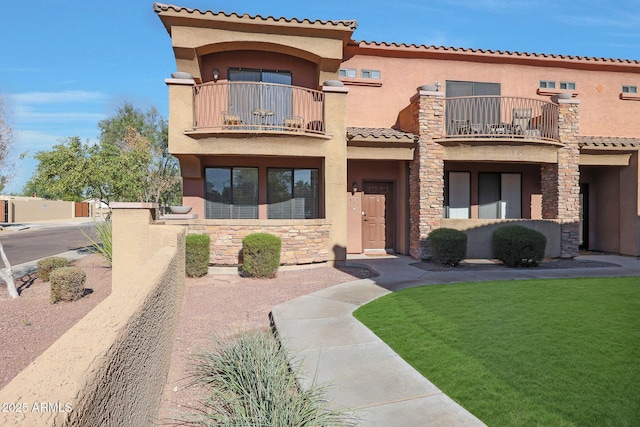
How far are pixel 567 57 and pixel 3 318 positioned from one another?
67.3 ft

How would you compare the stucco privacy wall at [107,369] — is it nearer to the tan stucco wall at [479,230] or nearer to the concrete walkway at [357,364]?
the concrete walkway at [357,364]

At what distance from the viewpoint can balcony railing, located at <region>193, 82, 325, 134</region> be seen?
11.8m

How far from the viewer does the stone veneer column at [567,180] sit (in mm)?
13375

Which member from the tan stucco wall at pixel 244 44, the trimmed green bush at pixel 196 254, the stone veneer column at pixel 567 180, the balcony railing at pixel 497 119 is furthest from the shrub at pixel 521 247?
the trimmed green bush at pixel 196 254

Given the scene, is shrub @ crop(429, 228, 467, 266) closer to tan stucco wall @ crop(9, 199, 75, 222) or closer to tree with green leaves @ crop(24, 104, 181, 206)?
tree with green leaves @ crop(24, 104, 181, 206)

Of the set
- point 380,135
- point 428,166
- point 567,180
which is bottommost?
point 567,180

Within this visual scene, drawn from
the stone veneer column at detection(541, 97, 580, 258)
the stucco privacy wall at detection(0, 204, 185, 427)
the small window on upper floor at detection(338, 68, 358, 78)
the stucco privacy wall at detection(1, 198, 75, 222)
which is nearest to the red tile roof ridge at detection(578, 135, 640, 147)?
the stone veneer column at detection(541, 97, 580, 258)

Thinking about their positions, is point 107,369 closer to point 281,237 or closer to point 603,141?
point 281,237

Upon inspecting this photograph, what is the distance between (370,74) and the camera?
1450cm

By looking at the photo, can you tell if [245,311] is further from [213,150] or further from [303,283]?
[213,150]

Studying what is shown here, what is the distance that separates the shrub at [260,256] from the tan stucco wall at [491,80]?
23.0 feet

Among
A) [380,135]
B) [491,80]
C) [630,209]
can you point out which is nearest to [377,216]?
[380,135]

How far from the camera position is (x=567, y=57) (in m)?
15.1

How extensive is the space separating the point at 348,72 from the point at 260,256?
861 cm
